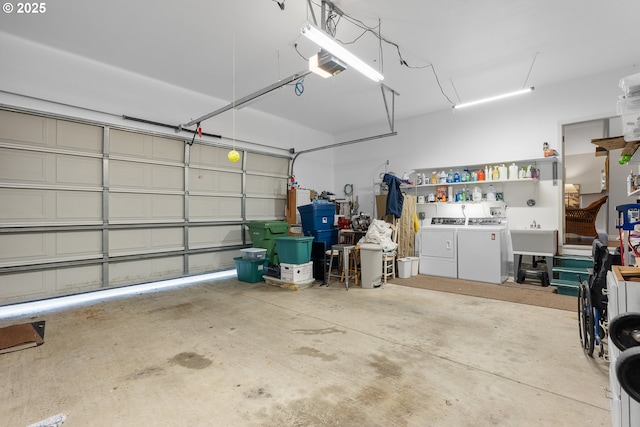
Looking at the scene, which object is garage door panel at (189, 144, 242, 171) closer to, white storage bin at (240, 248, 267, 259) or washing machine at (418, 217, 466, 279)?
white storage bin at (240, 248, 267, 259)

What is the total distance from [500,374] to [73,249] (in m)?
5.53

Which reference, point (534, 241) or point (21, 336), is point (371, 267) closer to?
point (534, 241)

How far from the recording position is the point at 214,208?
5887mm

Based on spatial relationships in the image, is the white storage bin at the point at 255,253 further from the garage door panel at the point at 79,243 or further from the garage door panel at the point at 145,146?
the garage door panel at the point at 79,243

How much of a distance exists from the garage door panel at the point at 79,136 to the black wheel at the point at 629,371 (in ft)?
19.4

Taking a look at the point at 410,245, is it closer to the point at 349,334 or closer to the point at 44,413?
the point at 349,334

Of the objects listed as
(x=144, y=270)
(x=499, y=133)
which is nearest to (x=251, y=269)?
(x=144, y=270)

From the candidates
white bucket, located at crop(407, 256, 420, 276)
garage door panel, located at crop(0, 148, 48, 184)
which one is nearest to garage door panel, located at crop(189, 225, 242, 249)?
garage door panel, located at crop(0, 148, 48, 184)

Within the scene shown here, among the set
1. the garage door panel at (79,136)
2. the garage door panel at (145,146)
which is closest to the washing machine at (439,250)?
the garage door panel at (145,146)

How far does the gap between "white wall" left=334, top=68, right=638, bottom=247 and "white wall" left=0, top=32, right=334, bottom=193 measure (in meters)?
2.99

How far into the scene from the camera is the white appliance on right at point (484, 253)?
5.01 meters

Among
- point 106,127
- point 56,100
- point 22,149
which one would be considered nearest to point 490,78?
point 106,127

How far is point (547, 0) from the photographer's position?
3.09m

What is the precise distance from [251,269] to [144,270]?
A: 181cm
